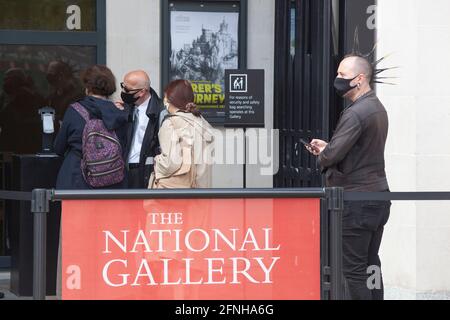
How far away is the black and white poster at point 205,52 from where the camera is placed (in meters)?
10.2

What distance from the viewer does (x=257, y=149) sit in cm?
1036

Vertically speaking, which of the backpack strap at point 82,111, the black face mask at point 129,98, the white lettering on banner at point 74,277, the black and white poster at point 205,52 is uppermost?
the black and white poster at point 205,52

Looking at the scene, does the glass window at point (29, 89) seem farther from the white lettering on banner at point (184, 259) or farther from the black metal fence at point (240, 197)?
the white lettering on banner at point (184, 259)

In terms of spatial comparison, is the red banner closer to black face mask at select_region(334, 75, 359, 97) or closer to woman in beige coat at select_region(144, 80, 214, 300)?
black face mask at select_region(334, 75, 359, 97)

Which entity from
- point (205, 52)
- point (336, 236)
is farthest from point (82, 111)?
point (205, 52)

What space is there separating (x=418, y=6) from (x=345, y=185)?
6.50ft

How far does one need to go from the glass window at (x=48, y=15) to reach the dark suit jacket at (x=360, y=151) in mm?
3910

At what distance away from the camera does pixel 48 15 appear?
989 centimetres

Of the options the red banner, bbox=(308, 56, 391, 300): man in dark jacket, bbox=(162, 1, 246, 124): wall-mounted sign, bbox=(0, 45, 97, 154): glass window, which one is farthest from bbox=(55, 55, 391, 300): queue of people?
bbox=(162, 1, 246, 124): wall-mounted sign

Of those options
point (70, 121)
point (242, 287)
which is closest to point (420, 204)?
point (242, 287)

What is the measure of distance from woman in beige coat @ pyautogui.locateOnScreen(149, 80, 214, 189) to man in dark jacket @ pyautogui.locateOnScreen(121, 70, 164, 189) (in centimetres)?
46

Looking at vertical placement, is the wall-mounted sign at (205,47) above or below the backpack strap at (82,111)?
above

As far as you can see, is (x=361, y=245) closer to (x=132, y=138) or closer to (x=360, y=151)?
(x=360, y=151)

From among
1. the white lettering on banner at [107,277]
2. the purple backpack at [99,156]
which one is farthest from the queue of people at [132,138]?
the white lettering on banner at [107,277]
